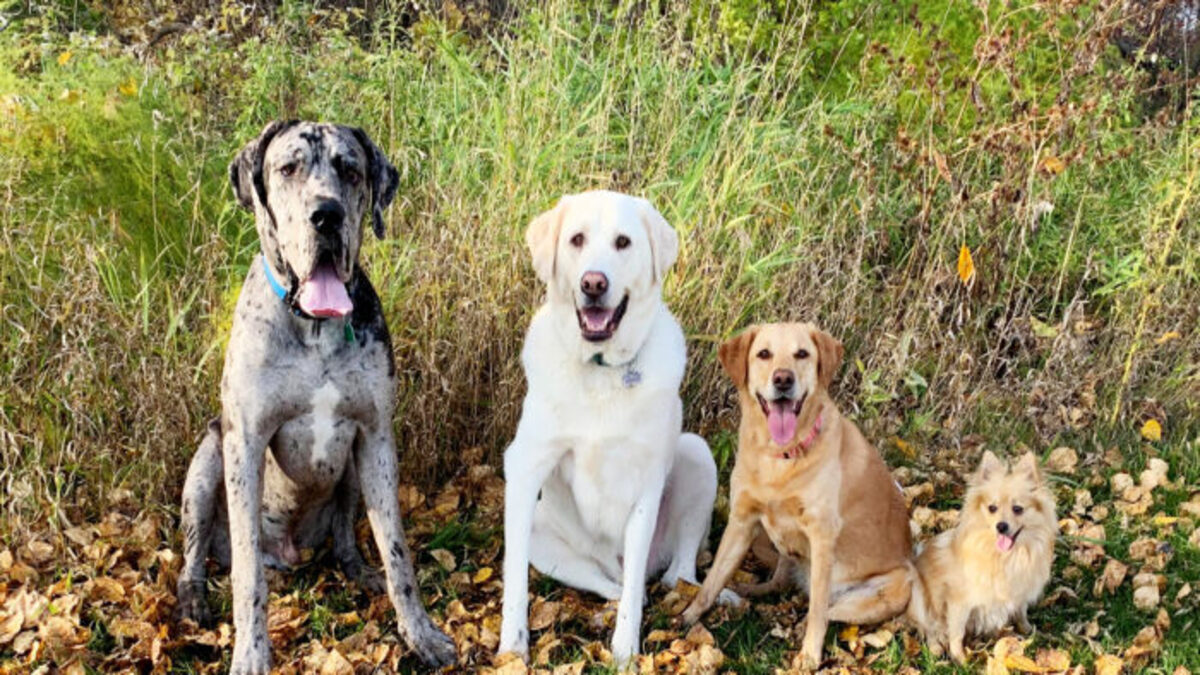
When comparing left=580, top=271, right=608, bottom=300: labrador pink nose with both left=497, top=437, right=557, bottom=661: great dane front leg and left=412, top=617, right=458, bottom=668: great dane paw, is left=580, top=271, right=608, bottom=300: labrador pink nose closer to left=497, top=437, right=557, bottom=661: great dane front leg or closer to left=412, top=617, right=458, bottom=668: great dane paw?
left=497, top=437, right=557, bottom=661: great dane front leg

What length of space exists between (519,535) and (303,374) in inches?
32.4

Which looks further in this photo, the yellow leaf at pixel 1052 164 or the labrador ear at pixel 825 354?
the yellow leaf at pixel 1052 164

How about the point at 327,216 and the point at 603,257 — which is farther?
the point at 603,257

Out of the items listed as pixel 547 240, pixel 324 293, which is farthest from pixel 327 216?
pixel 547 240

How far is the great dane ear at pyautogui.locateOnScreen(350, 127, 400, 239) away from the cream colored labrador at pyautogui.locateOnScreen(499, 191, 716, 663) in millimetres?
462

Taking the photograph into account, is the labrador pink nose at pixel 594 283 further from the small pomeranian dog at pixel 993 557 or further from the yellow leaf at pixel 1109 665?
the yellow leaf at pixel 1109 665

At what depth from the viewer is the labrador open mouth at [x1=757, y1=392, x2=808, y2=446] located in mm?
3498

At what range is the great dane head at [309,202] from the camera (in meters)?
3.17

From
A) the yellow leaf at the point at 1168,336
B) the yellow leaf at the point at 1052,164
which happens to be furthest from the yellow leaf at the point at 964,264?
the yellow leaf at the point at 1168,336

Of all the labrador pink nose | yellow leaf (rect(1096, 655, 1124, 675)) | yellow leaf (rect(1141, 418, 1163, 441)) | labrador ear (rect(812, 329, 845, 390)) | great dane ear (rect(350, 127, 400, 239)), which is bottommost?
yellow leaf (rect(1096, 655, 1124, 675))

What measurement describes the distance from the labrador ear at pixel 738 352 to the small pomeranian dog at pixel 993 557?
80cm

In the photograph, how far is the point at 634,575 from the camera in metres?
3.49

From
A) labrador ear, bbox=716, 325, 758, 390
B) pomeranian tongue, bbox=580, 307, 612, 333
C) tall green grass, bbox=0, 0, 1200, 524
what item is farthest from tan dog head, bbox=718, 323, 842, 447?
tall green grass, bbox=0, 0, 1200, 524

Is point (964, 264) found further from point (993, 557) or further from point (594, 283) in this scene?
point (594, 283)
